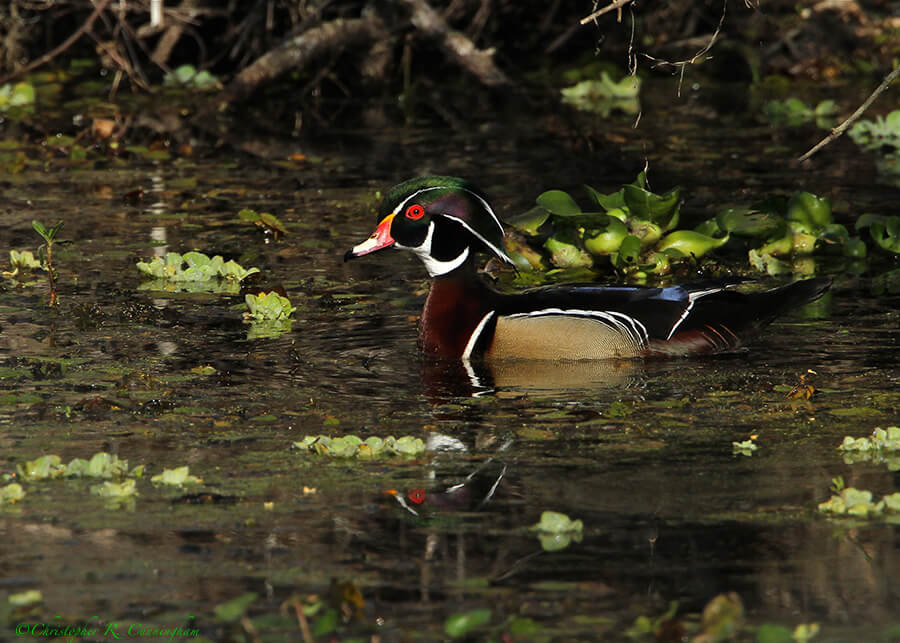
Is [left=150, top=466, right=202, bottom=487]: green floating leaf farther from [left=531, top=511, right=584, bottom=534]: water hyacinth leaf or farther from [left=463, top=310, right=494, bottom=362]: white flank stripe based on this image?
[left=463, top=310, right=494, bottom=362]: white flank stripe

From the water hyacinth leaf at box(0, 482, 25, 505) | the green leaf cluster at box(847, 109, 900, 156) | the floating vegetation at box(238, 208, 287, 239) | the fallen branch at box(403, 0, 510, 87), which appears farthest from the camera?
the fallen branch at box(403, 0, 510, 87)

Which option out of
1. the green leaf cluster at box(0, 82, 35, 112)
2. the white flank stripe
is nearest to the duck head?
the white flank stripe

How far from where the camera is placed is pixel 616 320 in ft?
22.2

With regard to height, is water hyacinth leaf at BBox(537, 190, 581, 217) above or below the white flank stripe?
above

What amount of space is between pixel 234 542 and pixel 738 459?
183cm

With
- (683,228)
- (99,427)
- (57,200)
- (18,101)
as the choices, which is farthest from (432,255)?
(18,101)

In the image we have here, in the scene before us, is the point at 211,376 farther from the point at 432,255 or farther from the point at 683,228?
the point at 683,228

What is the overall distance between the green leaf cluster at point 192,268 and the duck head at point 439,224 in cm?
131

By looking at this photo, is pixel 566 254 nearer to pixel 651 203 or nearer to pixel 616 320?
pixel 651 203

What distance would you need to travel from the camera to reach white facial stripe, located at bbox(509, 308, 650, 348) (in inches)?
265

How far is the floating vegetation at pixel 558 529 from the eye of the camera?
4656mm

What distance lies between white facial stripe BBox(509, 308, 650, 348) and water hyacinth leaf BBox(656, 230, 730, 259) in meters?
1.80

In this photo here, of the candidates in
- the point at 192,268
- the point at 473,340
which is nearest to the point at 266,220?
the point at 192,268

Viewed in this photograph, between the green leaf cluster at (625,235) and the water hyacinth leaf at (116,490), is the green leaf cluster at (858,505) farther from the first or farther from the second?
the green leaf cluster at (625,235)
